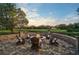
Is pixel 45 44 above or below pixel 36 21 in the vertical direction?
below

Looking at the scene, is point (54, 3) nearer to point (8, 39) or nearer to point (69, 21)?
point (69, 21)

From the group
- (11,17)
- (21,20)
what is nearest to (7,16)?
(11,17)

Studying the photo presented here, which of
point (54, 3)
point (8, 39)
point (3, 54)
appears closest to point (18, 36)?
point (8, 39)

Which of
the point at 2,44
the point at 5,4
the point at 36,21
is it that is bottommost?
the point at 2,44

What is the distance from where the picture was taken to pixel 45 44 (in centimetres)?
222

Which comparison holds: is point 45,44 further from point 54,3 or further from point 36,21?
point 54,3

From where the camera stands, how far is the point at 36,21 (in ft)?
7.31
